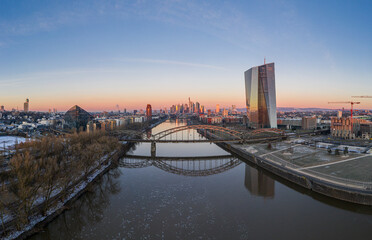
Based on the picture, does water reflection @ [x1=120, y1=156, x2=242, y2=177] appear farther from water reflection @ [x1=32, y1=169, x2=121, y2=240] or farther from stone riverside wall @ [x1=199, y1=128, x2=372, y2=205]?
water reflection @ [x1=32, y1=169, x2=121, y2=240]

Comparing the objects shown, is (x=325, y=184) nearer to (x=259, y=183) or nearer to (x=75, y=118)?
(x=259, y=183)

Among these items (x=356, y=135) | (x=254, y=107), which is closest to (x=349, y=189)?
(x=356, y=135)

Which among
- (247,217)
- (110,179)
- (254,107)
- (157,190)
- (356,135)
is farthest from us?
(254,107)

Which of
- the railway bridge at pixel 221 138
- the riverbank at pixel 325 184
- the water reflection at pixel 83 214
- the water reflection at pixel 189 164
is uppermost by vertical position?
the railway bridge at pixel 221 138

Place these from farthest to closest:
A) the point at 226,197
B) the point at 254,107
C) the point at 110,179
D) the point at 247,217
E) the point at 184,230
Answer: the point at 254,107 < the point at 110,179 < the point at 226,197 < the point at 247,217 < the point at 184,230

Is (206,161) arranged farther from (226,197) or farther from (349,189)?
(349,189)

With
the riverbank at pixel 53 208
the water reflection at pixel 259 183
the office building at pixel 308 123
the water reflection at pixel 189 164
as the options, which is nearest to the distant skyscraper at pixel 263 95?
the office building at pixel 308 123

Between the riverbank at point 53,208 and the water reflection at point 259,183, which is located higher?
the riverbank at point 53,208

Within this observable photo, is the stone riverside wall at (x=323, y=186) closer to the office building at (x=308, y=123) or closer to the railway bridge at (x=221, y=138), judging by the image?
the railway bridge at (x=221, y=138)

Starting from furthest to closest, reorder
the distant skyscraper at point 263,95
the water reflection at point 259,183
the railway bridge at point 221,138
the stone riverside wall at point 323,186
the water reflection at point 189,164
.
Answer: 1. the distant skyscraper at point 263,95
2. the railway bridge at point 221,138
3. the water reflection at point 189,164
4. the water reflection at point 259,183
5. the stone riverside wall at point 323,186
